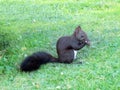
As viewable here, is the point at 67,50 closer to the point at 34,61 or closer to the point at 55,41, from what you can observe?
the point at 34,61

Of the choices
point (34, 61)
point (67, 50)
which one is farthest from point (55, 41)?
point (34, 61)

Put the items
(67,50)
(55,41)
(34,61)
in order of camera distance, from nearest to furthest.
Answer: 1. (34,61)
2. (67,50)
3. (55,41)

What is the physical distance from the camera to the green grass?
6.80 meters

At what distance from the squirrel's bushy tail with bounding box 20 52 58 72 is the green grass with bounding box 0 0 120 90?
0.31 ft

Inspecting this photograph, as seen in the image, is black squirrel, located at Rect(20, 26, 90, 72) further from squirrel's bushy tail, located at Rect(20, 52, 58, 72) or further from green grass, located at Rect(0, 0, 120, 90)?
green grass, located at Rect(0, 0, 120, 90)

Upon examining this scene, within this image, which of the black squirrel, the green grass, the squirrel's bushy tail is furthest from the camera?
the black squirrel

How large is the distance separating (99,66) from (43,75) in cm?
94

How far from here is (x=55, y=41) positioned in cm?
967

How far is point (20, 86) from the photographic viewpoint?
678 centimetres

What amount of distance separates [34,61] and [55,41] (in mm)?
2264

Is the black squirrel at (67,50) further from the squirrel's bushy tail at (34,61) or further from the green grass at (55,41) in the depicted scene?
the green grass at (55,41)

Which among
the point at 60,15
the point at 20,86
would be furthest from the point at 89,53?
the point at 60,15

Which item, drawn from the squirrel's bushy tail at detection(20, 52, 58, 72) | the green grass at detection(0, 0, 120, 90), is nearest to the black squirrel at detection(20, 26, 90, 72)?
the squirrel's bushy tail at detection(20, 52, 58, 72)

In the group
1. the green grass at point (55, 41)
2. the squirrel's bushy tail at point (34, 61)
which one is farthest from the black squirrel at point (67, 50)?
the green grass at point (55, 41)
